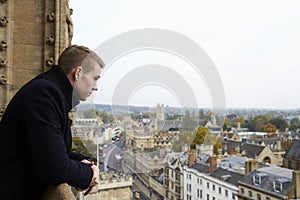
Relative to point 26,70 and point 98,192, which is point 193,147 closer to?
→ point 98,192

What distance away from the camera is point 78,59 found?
0.79 m

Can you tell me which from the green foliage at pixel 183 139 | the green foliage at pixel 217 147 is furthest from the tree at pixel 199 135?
the green foliage at pixel 217 147

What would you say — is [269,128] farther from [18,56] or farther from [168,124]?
[18,56]

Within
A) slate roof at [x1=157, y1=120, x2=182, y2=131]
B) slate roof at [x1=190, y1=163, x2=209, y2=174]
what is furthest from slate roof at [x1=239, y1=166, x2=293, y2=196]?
slate roof at [x1=157, y1=120, x2=182, y2=131]

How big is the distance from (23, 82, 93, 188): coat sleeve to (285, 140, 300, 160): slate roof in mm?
1290

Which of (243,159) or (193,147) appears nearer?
(193,147)

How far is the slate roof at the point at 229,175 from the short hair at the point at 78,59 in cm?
106

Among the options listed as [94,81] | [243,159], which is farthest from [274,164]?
[94,81]

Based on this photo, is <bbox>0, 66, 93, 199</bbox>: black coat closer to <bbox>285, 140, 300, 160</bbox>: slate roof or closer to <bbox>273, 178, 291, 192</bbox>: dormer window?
<bbox>273, 178, 291, 192</bbox>: dormer window

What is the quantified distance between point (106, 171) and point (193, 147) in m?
0.43

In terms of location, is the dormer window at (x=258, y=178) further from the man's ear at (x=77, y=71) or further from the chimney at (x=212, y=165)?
the man's ear at (x=77, y=71)

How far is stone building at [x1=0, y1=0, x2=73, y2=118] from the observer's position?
1.61 metres

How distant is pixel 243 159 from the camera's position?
5.81 ft

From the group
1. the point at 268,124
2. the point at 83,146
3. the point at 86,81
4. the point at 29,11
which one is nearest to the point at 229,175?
the point at 268,124
